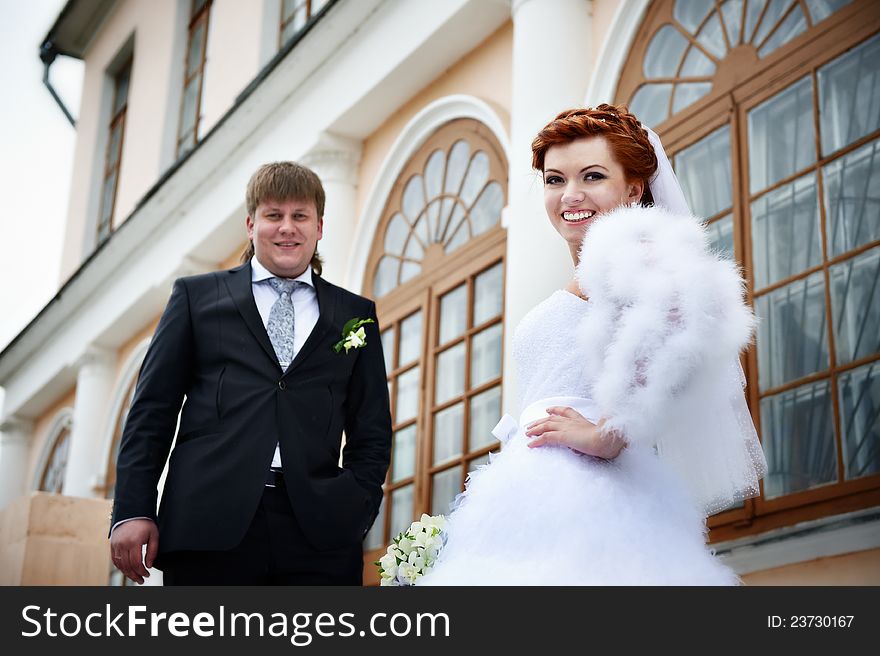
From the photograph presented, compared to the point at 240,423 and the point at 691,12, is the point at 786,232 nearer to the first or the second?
the point at 691,12

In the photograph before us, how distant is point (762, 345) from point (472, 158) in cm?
296

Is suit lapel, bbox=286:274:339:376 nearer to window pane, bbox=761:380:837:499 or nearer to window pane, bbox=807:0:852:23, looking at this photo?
window pane, bbox=761:380:837:499

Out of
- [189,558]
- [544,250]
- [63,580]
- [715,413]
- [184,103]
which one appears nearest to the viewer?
[715,413]

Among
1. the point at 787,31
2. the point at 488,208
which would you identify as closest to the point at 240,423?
the point at 787,31

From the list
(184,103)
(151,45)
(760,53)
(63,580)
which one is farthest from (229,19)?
(760,53)

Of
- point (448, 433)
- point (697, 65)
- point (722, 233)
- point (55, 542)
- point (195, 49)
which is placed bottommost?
point (55, 542)

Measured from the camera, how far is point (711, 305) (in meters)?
2.42

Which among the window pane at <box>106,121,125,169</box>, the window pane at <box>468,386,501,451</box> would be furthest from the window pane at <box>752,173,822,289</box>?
the window pane at <box>106,121,125,169</box>

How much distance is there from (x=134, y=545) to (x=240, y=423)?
0.40 meters

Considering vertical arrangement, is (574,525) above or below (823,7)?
below

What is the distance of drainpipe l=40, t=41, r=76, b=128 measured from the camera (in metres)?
14.9

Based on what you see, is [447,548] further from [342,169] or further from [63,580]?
[342,169]

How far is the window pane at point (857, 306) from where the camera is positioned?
4.39m

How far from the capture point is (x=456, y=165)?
750 cm
